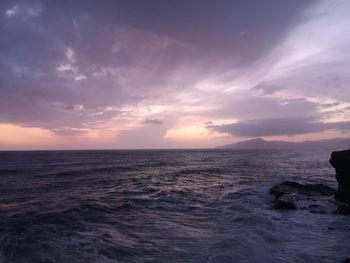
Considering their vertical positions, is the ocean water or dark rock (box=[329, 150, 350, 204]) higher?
dark rock (box=[329, 150, 350, 204])

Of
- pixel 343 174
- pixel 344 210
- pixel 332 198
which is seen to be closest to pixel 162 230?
pixel 344 210

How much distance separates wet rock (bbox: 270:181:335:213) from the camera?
20438mm

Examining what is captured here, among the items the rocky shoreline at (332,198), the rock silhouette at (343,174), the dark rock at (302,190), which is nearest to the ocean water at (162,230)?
the rocky shoreline at (332,198)

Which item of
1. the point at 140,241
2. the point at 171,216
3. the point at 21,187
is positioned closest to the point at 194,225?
the point at 171,216

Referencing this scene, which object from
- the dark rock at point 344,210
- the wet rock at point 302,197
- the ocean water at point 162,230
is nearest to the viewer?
the ocean water at point 162,230

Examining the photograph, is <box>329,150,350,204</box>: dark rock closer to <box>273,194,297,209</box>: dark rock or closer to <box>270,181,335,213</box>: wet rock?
<box>270,181,335,213</box>: wet rock

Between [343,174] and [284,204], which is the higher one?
[343,174]

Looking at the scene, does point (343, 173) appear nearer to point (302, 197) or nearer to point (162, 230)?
point (302, 197)

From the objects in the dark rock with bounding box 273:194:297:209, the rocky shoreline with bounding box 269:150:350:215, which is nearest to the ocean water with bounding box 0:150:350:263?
the dark rock with bounding box 273:194:297:209

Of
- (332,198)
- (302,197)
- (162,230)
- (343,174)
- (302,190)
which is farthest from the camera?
(302,190)

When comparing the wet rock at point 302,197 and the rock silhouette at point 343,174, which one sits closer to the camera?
the wet rock at point 302,197

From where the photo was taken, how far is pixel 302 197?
79.5 ft

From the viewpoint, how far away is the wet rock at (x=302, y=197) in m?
20.4

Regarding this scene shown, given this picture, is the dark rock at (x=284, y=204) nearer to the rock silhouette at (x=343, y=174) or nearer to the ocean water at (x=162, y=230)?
the ocean water at (x=162, y=230)
